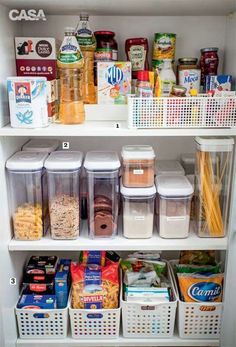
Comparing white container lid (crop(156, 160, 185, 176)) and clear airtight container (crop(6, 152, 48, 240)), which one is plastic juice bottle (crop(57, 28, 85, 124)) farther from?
white container lid (crop(156, 160, 185, 176))

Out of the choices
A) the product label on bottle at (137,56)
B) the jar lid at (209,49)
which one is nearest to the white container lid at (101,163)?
the product label on bottle at (137,56)

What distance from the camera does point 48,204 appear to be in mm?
1340

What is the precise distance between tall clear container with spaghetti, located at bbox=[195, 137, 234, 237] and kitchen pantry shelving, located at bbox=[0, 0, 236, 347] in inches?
1.8

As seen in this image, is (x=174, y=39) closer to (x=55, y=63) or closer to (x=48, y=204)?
(x=55, y=63)

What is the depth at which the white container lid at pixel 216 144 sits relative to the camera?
4.03 ft

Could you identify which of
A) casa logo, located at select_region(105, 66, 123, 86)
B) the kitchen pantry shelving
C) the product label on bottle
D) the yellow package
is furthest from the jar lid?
the yellow package

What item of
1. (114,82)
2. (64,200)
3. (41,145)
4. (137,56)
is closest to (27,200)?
(64,200)

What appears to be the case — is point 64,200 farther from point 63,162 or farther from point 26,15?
point 26,15

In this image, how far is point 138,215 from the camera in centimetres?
130

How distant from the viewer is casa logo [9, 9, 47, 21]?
1290 millimetres

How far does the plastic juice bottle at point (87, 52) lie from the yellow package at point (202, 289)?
0.75m

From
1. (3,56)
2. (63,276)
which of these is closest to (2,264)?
(63,276)

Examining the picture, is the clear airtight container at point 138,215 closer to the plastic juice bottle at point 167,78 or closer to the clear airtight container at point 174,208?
the clear airtight container at point 174,208

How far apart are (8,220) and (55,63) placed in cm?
56
